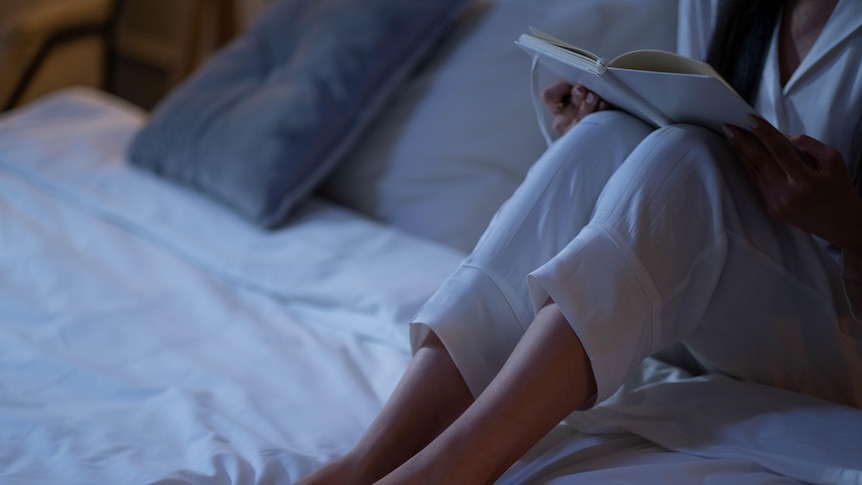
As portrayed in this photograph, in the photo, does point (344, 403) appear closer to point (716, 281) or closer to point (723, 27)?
point (716, 281)

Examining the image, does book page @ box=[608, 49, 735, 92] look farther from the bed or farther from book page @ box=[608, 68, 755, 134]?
the bed

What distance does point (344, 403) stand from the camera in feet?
3.03

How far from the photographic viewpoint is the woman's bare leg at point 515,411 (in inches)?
27.5

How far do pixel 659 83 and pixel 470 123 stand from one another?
22.2 inches

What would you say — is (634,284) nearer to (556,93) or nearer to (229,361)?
(556,93)

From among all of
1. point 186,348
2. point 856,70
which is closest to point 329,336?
point 186,348

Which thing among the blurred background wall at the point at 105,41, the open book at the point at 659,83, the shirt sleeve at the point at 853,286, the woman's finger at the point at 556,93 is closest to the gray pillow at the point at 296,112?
the woman's finger at the point at 556,93

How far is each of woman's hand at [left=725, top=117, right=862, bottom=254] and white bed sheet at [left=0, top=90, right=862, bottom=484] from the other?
15 cm

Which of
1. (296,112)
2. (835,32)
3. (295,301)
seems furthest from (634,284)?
(296,112)

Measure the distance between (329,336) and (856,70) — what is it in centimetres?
61

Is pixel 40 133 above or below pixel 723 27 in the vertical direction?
below

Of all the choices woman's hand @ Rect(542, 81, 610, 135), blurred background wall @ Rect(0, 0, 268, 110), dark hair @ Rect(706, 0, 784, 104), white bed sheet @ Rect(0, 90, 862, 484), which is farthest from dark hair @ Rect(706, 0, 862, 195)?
blurred background wall @ Rect(0, 0, 268, 110)

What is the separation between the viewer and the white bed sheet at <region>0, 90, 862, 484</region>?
2.55 ft

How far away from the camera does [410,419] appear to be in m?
0.79
